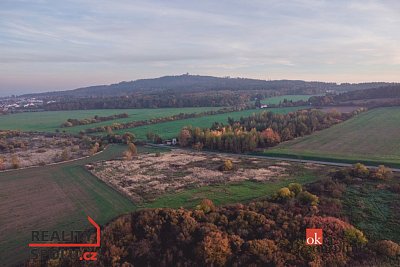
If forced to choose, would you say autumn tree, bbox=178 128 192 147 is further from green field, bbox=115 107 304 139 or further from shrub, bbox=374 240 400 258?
shrub, bbox=374 240 400 258

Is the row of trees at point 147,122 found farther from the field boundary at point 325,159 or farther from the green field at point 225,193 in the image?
the green field at point 225,193

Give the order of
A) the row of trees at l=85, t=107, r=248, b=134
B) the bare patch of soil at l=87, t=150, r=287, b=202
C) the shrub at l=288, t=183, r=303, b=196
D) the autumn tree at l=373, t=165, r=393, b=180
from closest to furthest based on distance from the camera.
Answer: the shrub at l=288, t=183, r=303, b=196
the autumn tree at l=373, t=165, r=393, b=180
the bare patch of soil at l=87, t=150, r=287, b=202
the row of trees at l=85, t=107, r=248, b=134

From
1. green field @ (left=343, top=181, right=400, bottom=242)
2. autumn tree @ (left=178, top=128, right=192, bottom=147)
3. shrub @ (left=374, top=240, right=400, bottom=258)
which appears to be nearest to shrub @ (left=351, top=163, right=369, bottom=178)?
green field @ (left=343, top=181, right=400, bottom=242)

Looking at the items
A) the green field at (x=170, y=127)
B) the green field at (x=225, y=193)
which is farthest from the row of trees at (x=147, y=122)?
the green field at (x=225, y=193)

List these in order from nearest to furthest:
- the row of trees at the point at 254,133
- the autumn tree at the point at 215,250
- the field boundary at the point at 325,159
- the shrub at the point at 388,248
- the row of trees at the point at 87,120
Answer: the autumn tree at the point at 215,250
the shrub at the point at 388,248
the field boundary at the point at 325,159
the row of trees at the point at 254,133
the row of trees at the point at 87,120

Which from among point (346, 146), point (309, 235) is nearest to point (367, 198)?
point (309, 235)

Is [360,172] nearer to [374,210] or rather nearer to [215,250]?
[374,210]

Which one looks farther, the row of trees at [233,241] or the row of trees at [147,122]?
the row of trees at [147,122]
